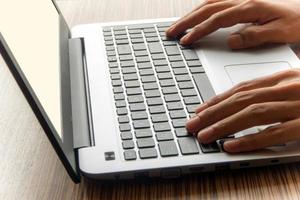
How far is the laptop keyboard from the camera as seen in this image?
556 millimetres

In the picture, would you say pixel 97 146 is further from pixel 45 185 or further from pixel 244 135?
pixel 244 135

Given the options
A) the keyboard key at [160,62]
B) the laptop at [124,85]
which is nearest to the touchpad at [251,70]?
the laptop at [124,85]

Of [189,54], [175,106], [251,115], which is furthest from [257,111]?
[189,54]

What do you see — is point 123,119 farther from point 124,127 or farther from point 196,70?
point 196,70

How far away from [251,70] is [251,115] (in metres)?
0.15

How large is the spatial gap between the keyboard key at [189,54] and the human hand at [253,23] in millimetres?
19

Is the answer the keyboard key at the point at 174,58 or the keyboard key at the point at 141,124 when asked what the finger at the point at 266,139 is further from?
the keyboard key at the point at 174,58

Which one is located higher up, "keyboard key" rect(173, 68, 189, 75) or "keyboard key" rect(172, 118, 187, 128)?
"keyboard key" rect(172, 118, 187, 128)

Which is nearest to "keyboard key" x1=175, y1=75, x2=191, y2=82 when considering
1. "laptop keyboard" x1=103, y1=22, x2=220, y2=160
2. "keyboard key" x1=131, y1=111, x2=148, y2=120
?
"laptop keyboard" x1=103, y1=22, x2=220, y2=160

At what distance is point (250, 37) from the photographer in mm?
738

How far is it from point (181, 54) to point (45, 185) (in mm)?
322

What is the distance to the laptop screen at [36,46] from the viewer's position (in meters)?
0.51

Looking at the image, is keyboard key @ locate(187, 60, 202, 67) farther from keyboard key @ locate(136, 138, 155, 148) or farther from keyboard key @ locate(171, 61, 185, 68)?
keyboard key @ locate(136, 138, 155, 148)

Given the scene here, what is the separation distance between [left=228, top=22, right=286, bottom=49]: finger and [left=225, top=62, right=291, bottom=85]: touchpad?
0.05 meters
